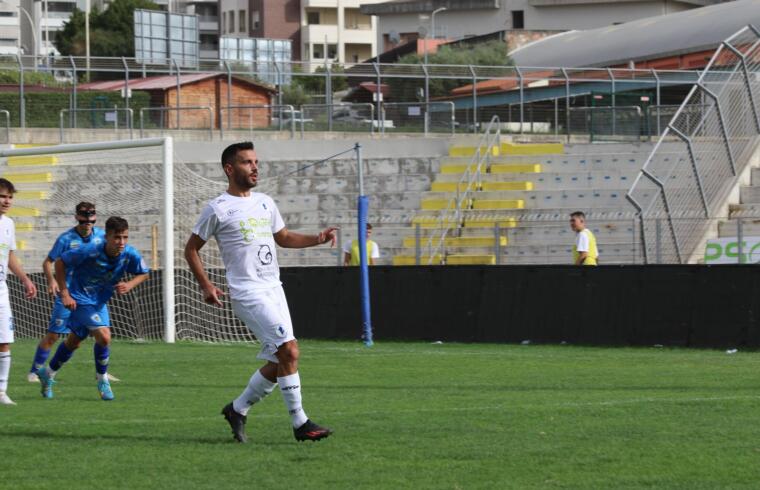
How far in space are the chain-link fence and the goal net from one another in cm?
577

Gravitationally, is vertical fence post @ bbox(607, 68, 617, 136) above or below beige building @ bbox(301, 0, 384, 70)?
below

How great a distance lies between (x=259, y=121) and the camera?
3612cm

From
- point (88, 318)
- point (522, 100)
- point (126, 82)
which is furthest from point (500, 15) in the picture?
point (88, 318)

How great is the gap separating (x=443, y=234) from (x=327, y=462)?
19834 millimetres

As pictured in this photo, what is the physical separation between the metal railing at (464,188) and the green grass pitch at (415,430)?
11969 mm

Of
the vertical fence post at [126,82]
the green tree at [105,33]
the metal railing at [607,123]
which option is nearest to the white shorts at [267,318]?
the metal railing at [607,123]

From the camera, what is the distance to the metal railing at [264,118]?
117 ft

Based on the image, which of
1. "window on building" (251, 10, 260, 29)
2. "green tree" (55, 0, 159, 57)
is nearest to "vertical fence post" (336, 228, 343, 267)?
"green tree" (55, 0, 159, 57)

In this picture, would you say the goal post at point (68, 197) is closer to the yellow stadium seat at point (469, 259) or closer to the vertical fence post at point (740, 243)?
the yellow stadium seat at point (469, 259)

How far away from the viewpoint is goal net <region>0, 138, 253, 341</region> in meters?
21.8

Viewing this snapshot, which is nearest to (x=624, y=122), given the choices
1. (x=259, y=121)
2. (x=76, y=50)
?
(x=259, y=121)

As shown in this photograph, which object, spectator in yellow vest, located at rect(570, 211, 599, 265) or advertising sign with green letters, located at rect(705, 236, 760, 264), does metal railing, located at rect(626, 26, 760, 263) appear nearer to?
advertising sign with green letters, located at rect(705, 236, 760, 264)

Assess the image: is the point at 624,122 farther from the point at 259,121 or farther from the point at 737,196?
the point at 259,121

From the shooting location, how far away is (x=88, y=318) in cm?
1240
